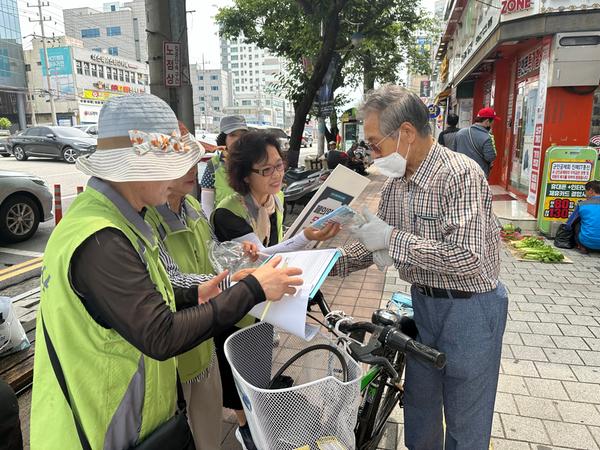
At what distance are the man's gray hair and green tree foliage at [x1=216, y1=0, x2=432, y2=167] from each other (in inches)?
297

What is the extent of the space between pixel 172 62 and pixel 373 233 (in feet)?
9.72

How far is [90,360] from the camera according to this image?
3.71 ft

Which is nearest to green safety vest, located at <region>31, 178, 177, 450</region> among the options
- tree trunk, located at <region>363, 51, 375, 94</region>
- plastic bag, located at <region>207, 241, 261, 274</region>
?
plastic bag, located at <region>207, 241, 261, 274</region>

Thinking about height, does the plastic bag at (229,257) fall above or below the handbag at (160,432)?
above

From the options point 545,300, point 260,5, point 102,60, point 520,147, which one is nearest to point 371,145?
point 545,300

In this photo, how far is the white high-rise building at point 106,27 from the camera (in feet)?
255

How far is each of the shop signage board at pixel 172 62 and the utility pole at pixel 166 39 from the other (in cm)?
4

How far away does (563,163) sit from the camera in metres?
6.37

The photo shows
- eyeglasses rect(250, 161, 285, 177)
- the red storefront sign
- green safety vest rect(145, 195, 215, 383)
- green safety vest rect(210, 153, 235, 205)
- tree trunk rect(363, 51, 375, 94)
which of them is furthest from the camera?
tree trunk rect(363, 51, 375, 94)

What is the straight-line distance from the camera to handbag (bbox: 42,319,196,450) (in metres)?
1.14

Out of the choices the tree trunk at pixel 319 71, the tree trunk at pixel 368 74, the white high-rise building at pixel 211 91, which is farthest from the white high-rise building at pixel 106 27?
the tree trunk at pixel 319 71

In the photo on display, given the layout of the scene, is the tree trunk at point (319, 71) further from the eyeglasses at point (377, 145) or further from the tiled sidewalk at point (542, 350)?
the eyeglasses at point (377, 145)

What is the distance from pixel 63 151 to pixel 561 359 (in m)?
19.0

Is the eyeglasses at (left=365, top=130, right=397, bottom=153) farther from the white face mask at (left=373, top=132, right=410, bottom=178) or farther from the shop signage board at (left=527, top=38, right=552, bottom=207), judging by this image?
the shop signage board at (left=527, top=38, right=552, bottom=207)
